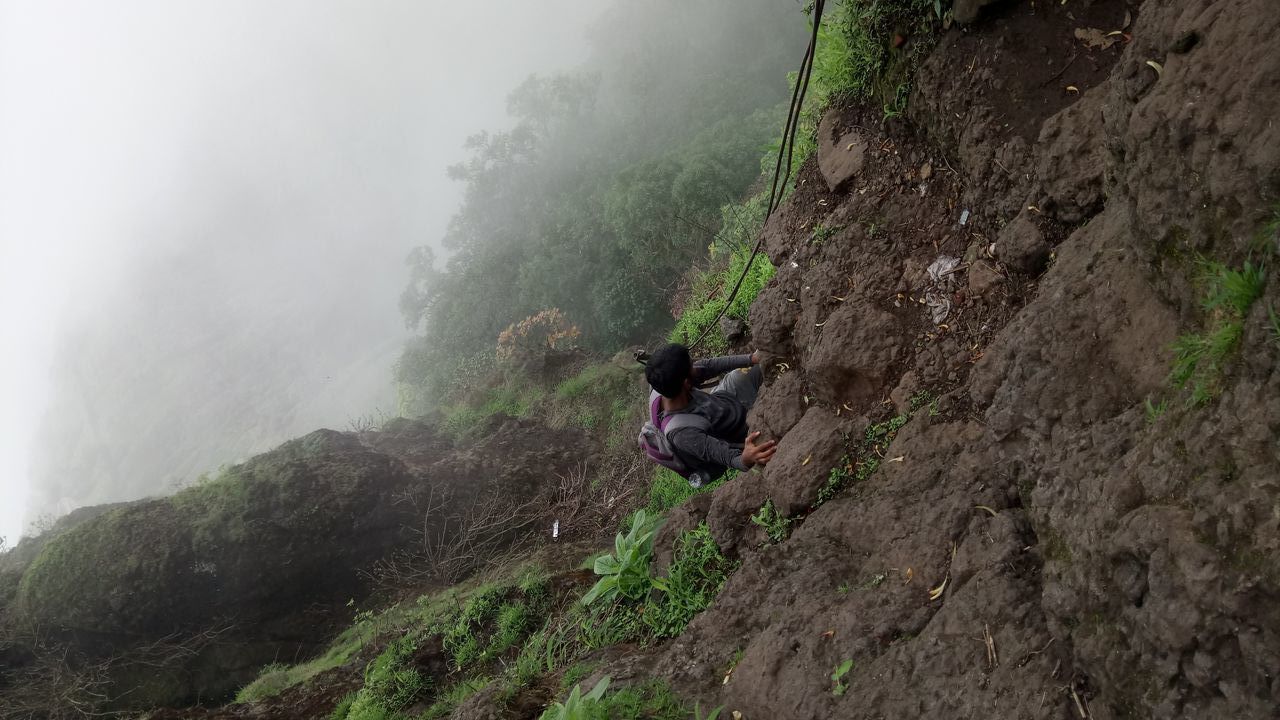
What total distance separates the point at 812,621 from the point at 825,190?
9.48 ft

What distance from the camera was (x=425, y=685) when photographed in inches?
A: 207

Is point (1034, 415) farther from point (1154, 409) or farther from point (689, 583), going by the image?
point (689, 583)

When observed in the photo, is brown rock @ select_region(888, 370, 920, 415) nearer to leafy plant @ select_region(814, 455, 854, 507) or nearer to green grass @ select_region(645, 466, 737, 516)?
leafy plant @ select_region(814, 455, 854, 507)

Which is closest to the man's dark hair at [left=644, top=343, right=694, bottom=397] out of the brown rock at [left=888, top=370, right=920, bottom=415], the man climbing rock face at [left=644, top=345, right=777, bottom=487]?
the man climbing rock face at [left=644, top=345, right=777, bottom=487]

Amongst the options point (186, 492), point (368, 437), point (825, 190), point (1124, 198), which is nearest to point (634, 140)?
point (368, 437)

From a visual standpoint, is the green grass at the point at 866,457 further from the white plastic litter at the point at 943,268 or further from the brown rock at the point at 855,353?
the white plastic litter at the point at 943,268

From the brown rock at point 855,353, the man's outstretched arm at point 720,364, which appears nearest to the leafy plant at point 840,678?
the brown rock at point 855,353

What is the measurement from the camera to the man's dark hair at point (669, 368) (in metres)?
4.00

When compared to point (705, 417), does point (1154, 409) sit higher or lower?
higher

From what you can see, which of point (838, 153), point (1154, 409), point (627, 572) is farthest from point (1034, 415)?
point (627, 572)

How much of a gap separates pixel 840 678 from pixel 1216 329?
1540 mm

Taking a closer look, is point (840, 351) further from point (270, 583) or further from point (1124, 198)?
point (270, 583)

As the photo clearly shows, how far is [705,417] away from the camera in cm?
421

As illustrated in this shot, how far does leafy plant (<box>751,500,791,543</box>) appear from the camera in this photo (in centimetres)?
342
